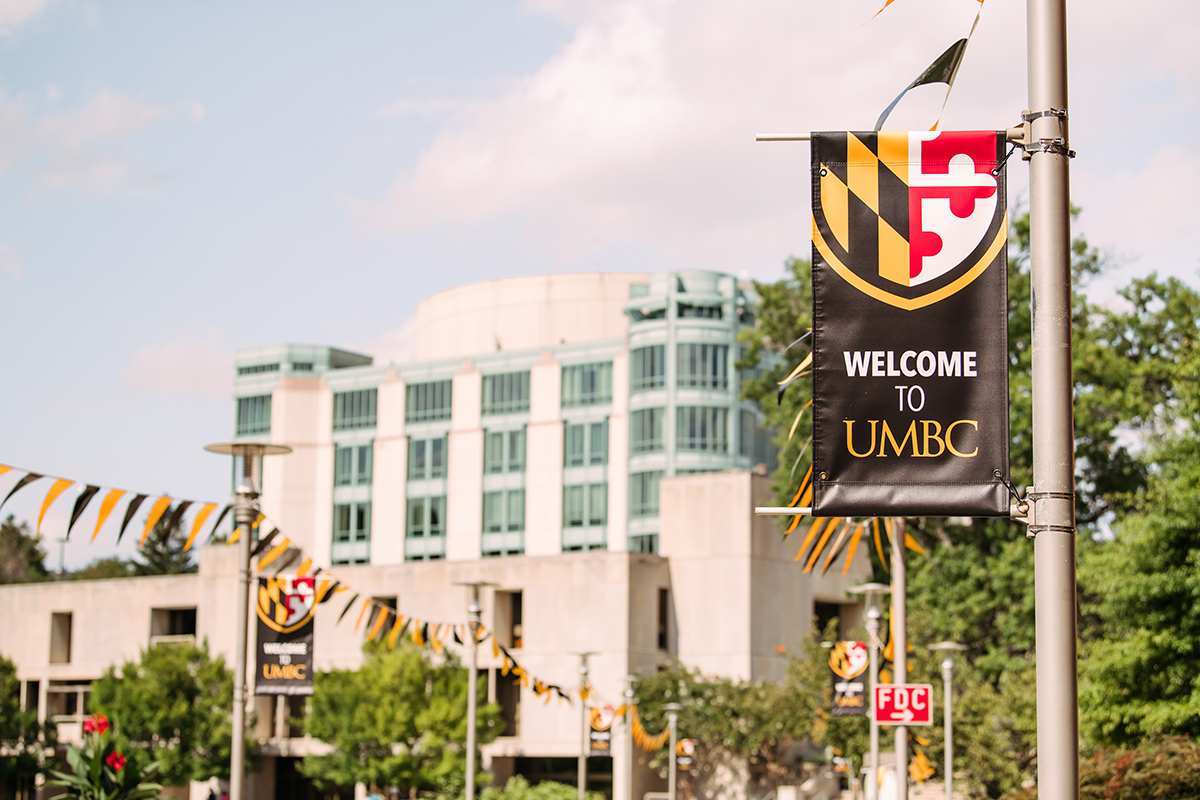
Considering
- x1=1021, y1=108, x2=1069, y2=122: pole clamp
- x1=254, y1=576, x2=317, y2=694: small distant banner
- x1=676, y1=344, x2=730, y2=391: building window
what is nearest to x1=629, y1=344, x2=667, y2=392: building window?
x1=676, y1=344, x2=730, y2=391: building window

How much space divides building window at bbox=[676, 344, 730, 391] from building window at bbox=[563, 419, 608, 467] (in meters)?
6.60

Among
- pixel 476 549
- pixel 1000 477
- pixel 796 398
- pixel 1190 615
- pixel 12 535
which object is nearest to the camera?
pixel 1000 477

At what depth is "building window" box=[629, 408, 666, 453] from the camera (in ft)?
264

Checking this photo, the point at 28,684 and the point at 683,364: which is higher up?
the point at 683,364

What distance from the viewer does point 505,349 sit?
94000 mm

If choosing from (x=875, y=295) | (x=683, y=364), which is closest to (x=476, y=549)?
(x=683, y=364)

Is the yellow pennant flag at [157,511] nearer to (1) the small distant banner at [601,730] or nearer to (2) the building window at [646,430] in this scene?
(1) the small distant banner at [601,730]

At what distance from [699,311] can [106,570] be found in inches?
2478

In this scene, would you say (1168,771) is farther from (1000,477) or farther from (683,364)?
(683,364)

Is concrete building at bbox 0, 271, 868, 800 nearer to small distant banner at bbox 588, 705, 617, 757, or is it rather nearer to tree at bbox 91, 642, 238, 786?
tree at bbox 91, 642, 238, 786

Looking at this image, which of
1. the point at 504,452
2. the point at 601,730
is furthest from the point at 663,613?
the point at 601,730

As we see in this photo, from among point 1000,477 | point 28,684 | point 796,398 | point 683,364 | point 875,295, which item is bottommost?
point 28,684

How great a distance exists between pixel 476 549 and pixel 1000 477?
81.3 metres

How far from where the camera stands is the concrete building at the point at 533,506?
67.9 m
